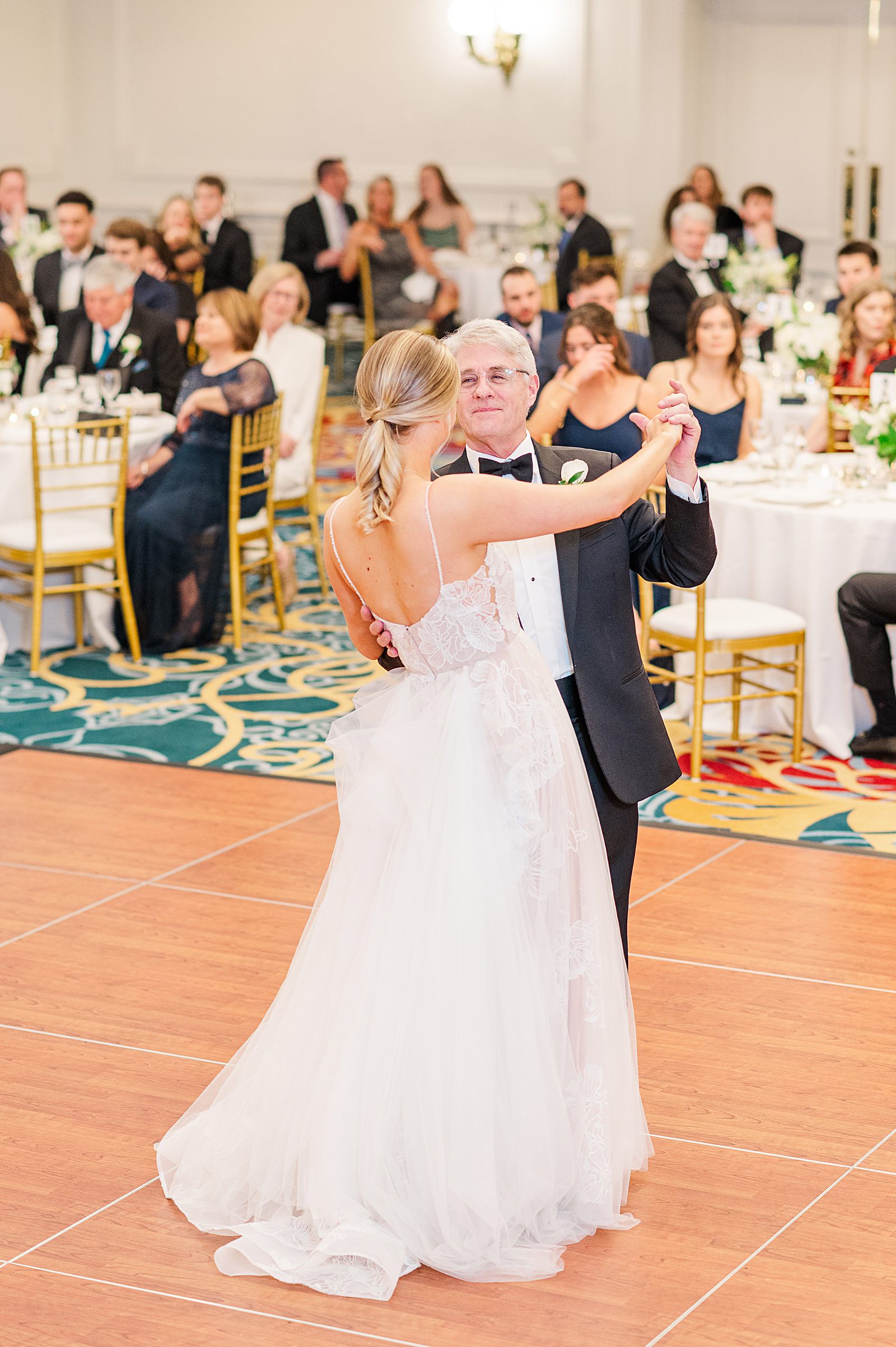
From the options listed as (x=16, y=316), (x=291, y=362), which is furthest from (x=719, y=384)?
(x=16, y=316)

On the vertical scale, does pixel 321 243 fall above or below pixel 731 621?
above

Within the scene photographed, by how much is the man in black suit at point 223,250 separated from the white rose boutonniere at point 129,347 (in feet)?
17.4

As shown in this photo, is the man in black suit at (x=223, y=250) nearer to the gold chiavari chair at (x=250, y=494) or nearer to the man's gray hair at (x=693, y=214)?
the man's gray hair at (x=693, y=214)

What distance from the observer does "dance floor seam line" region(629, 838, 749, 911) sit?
4461 millimetres

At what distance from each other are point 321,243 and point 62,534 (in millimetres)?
7346

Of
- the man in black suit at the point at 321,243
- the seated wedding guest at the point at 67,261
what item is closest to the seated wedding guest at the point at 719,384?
the seated wedding guest at the point at 67,261

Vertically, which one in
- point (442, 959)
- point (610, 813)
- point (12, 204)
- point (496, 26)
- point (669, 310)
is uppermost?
point (496, 26)

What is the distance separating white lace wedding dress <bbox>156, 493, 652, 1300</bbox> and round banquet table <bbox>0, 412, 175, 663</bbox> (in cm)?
436

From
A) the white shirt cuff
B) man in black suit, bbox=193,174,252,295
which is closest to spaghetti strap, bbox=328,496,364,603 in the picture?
the white shirt cuff

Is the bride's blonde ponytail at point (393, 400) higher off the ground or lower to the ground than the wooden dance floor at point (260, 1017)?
higher

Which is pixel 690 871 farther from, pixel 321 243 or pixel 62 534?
pixel 321 243

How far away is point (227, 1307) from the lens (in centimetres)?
265

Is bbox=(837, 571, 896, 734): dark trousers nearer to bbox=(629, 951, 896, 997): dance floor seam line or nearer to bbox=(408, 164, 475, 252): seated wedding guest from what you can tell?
bbox=(629, 951, 896, 997): dance floor seam line

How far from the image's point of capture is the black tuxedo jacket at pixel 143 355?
25.4ft
